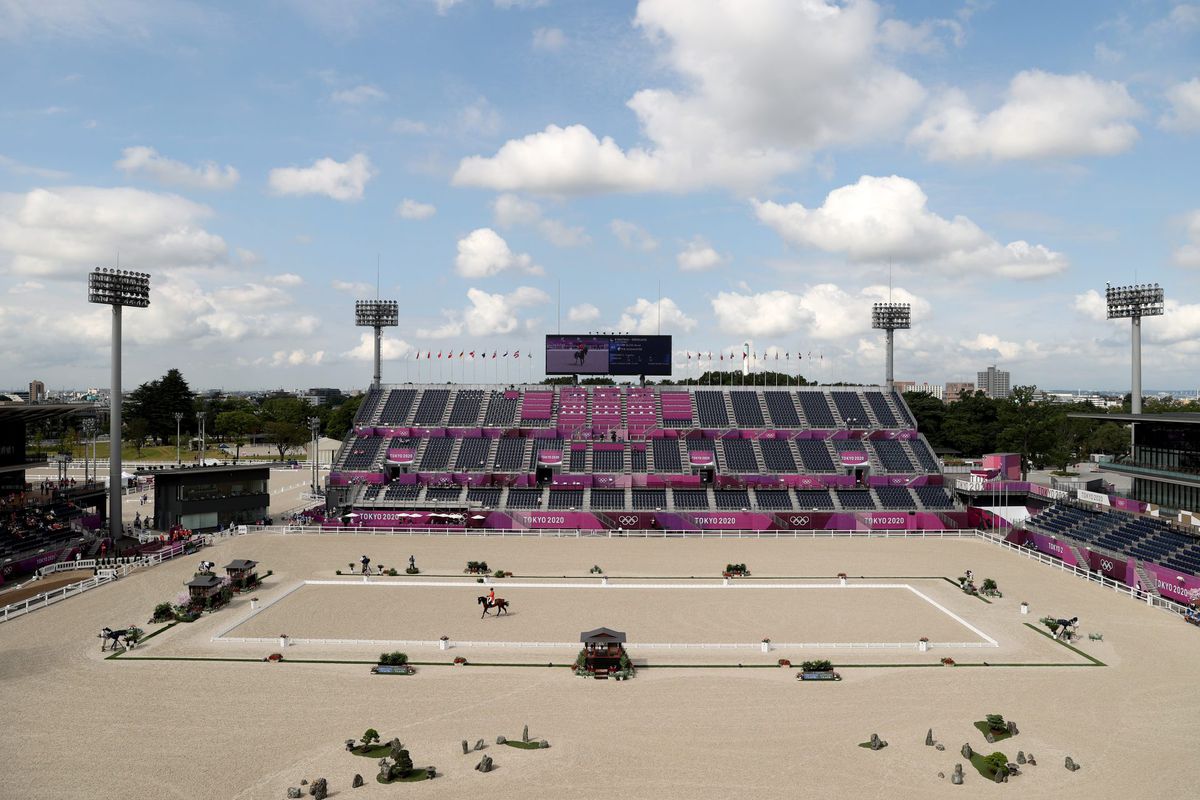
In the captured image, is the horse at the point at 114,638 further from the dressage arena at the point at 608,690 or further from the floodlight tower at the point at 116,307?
the floodlight tower at the point at 116,307

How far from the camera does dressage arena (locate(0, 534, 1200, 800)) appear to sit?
71.4 ft

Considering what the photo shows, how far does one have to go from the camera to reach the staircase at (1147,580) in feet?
144

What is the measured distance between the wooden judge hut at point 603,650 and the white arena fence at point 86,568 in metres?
30.8

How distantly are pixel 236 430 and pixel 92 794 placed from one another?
136m

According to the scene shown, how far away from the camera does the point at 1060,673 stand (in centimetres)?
3073

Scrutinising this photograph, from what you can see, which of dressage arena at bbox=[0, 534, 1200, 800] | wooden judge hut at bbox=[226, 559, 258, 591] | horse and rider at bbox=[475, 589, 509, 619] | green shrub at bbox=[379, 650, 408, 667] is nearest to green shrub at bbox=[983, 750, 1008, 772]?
dressage arena at bbox=[0, 534, 1200, 800]

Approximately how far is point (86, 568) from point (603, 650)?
4088cm

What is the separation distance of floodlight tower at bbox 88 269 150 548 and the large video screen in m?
41.8

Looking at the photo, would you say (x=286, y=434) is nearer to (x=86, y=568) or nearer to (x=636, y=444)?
(x=636, y=444)


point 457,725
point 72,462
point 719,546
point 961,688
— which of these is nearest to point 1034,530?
point 719,546

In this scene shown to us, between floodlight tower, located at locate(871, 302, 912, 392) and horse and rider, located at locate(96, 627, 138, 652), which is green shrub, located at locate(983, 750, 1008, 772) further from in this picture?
floodlight tower, located at locate(871, 302, 912, 392)

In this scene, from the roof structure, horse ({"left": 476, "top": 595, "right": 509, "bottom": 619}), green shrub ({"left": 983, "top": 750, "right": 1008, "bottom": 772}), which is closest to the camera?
green shrub ({"left": 983, "top": 750, "right": 1008, "bottom": 772})

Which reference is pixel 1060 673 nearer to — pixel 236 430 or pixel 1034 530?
pixel 1034 530

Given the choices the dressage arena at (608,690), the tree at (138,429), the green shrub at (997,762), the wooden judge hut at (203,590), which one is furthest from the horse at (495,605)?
the tree at (138,429)
